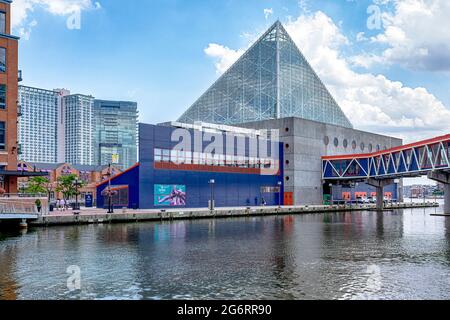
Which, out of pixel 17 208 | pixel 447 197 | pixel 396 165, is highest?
pixel 396 165

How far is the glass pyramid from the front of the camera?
123 m

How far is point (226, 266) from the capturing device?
1201 inches

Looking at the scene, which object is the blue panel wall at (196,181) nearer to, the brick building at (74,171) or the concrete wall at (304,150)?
the concrete wall at (304,150)

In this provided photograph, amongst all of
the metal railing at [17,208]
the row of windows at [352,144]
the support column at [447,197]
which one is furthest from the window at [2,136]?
the row of windows at [352,144]

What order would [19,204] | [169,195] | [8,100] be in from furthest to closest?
[169,195], [8,100], [19,204]

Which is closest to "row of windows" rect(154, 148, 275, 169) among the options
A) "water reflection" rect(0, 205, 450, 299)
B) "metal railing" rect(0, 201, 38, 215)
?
"metal railing" rect(0, 201, 38, 215)

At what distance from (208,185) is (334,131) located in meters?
45.3

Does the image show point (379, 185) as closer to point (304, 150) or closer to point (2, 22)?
point (304, 150)

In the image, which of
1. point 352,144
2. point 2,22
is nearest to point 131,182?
point 2,22

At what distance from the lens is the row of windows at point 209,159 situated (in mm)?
90188

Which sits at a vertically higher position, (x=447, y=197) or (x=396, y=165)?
(x=396, y=165)

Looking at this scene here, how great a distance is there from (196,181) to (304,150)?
33516 mm

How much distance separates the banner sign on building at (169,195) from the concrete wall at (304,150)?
106 ft

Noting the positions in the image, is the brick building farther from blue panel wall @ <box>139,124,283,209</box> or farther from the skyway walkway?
the skyway walkway
